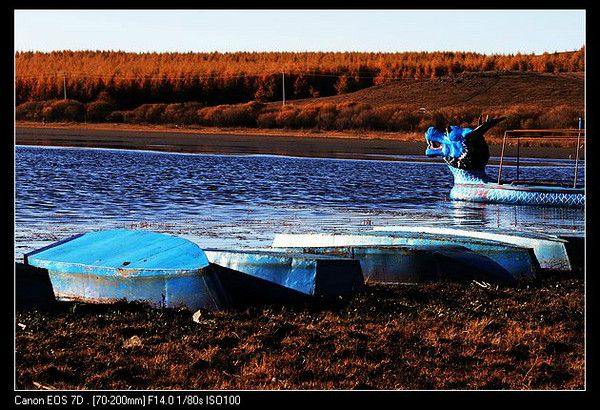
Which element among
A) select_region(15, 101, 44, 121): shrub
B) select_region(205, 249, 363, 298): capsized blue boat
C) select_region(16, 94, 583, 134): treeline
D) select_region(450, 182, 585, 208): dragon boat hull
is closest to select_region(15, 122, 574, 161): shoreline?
select_region(16, 94, 583, 134): treeline

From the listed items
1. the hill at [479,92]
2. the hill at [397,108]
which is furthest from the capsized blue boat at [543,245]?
the hill at [479,92]

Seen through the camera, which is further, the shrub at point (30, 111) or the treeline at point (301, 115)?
the shrub at point (30, 111)

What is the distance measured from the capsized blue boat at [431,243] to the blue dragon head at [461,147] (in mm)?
9882

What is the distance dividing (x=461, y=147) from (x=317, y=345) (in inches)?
589

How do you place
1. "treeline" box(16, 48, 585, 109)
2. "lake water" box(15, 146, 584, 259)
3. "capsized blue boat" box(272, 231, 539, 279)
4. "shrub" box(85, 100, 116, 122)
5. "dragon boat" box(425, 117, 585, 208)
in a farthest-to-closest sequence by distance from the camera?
"treeline" box(16, 48, 585, 109)
"shrub" box(85, 100, 116, 122)
"dragon boat" box(425, 117, 585, 208)
"lake water" box(15, 146, 584, 259)
"capsized blue boat" box(272, 231, 539, 279)

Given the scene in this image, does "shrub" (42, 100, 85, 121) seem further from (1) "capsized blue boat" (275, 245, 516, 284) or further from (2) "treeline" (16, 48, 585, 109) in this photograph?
(1) "capsized blue boat" (275, 245, 516, 284)

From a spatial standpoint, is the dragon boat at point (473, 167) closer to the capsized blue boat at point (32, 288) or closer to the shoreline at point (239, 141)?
the shoreline at point (239, 141)

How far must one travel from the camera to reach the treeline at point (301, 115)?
48.5 m

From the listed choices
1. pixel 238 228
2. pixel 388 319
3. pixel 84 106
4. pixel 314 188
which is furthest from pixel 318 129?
pixel 388 319

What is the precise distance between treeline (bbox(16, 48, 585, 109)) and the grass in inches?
2157

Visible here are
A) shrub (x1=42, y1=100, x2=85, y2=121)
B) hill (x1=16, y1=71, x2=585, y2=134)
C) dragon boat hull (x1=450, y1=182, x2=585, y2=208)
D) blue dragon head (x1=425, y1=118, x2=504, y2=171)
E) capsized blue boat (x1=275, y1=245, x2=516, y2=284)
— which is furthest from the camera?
shrub (x1=42, y1=100, x2=85, y2=121)

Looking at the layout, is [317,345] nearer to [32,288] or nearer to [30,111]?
[32,288]

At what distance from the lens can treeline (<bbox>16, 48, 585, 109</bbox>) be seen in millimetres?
64562

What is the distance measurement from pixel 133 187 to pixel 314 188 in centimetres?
393
